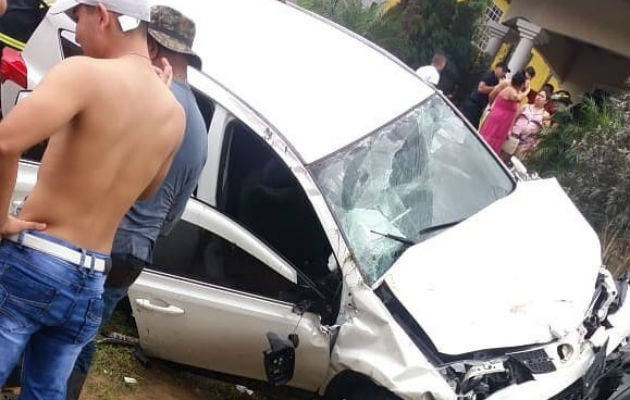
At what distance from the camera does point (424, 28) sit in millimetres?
16141

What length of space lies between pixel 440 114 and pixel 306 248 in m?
1.48

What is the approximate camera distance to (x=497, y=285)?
342 centimetres

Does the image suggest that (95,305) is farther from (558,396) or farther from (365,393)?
(558,396)

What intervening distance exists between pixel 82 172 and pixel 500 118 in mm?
7862

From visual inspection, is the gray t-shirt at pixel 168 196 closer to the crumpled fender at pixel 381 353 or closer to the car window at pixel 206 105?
the car window at pixel 206 105

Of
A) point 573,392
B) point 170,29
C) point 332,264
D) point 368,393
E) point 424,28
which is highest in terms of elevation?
point 170,29

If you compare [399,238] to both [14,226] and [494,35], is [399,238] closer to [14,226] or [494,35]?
[14,226]

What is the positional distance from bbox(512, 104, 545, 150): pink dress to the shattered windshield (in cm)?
515

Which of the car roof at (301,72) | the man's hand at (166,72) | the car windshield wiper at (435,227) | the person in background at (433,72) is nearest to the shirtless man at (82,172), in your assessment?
the man's hand at (166,72)

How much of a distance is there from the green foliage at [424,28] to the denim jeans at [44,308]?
13.1m

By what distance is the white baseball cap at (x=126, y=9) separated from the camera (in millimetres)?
2105

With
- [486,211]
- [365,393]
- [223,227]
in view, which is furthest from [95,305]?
[486,211]

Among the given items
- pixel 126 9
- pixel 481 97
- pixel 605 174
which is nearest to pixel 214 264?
pixel 126 9

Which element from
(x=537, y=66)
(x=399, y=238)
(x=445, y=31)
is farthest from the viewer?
(x=537, y=66)
